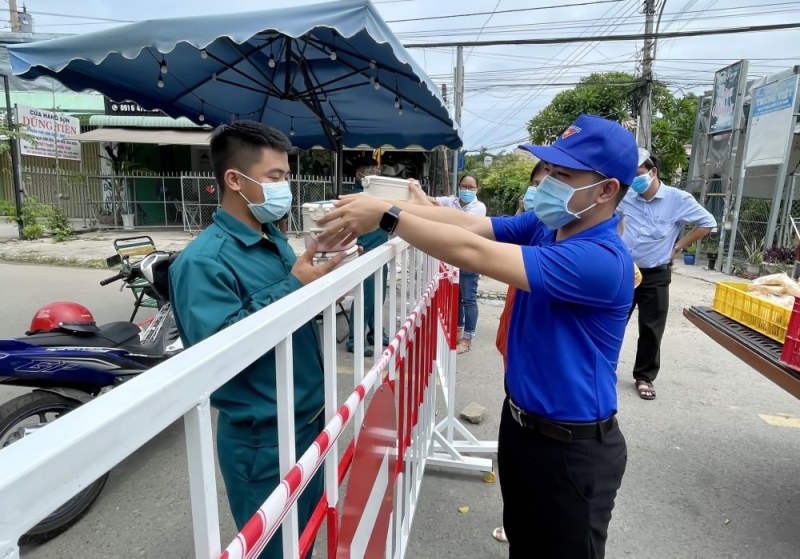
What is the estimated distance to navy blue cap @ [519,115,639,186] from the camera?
1.45m

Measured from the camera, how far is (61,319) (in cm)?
299

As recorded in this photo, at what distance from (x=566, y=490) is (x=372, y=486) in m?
0.62

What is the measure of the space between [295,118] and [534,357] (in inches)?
213

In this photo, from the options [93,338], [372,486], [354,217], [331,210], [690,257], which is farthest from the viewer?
[690,257]

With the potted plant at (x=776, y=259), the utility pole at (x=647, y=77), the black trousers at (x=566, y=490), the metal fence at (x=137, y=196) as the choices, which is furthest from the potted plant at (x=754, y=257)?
the black trousers at (x=566, y=490)

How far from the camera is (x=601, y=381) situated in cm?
153

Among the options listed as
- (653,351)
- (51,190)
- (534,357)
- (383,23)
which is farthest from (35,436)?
(51,190)

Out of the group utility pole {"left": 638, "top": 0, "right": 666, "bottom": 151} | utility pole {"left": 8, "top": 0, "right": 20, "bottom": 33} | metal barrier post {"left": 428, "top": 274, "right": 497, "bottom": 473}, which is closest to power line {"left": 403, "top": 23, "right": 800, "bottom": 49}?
utility pole {"left": 638, "top": 0, "right": 666, "bottom": 151}

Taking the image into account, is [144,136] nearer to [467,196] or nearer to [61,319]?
[467,196]

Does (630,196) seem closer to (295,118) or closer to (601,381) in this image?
(601,381)

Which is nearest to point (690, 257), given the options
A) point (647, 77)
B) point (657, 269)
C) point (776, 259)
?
point (776, 259)

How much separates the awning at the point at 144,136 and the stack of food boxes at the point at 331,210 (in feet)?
39.3

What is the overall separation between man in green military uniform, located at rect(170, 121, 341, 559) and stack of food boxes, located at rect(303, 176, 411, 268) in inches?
2.6

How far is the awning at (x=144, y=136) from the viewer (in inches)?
511
